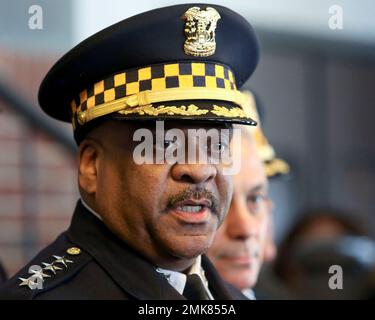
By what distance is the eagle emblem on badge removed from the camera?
1231 mm

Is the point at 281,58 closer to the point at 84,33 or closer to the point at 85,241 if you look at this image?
the point at 84,33

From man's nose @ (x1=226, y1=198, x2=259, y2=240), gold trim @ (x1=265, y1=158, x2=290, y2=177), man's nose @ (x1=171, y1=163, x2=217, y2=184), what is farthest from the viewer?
gold trim @ (x1=265, y1=158, x2=290, y2=177)

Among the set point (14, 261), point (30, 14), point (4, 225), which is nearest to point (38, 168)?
point (4, 225)

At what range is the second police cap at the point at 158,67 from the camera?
120 centimetres

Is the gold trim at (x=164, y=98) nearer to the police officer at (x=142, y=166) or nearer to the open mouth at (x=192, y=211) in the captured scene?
the police officer at (x=142, y=166)

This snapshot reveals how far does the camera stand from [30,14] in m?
1.50

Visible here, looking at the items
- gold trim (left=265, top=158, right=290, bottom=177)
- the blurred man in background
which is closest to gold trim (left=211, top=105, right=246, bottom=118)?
the blurred man in background

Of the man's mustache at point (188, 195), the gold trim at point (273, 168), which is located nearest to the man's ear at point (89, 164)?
the man's mustache at point (188, 195)

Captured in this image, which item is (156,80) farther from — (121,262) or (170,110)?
(121,262)

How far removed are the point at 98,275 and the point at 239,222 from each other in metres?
0.49

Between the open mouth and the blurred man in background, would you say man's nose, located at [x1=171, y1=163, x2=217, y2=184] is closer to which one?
the open mouth

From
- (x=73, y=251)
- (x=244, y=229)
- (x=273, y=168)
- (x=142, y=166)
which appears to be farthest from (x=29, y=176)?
(x=142, y=166)

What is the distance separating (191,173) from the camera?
1164 millimetres
